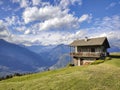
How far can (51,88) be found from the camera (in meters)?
39.8

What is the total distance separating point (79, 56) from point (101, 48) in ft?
36.6

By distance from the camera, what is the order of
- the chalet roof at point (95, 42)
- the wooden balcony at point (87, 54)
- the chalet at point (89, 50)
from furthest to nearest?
the chalet roof at point (95, 42)
the chalet at point (89, 50)
the wooden balcony at point (87, 54)

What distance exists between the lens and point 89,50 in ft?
307

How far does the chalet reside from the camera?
88475 millimetres

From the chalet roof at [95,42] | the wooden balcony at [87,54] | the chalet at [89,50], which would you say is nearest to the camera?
the wooden balcony at [87,54]

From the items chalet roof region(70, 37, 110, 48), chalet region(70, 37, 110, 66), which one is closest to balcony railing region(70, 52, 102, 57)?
chalet region(70, 37, 110, 66)

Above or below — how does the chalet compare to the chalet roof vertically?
below

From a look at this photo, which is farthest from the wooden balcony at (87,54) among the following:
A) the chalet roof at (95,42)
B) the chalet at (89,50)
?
Answer: the chalet roof at (95,42)

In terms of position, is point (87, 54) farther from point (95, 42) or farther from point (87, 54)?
point (95, 42)

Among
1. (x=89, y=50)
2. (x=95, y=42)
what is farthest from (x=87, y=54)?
(x=95, y=42)

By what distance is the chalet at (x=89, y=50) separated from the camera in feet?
290

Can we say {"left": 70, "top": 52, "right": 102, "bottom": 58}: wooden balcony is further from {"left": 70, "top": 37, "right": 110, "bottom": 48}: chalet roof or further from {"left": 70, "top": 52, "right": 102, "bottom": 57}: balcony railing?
{"left": 70, "top": 37, "right": 110, "bottom": 48}: chalet roof

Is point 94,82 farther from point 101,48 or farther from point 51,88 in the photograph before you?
point 101,48

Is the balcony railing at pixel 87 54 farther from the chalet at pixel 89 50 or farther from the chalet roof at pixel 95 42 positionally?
the chalet roof at pixel 95 42
